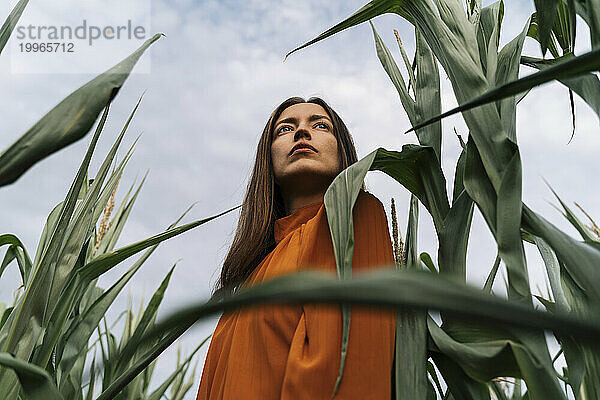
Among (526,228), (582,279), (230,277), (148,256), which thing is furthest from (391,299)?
(230,277)

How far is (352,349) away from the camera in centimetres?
65

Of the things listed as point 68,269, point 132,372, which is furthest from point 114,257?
point 132,372

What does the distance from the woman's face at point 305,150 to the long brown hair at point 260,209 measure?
0.10 ft

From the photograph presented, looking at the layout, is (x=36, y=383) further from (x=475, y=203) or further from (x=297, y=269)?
(x=475, y=203)

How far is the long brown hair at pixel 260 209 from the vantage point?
3.38 feet

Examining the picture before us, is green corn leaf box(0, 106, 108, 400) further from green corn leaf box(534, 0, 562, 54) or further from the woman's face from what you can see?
the woman's face

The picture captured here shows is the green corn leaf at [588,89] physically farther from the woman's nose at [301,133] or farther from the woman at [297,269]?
the woman's nose at [301,133]

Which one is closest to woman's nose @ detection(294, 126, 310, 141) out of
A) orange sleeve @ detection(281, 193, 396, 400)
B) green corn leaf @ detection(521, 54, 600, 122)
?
orange sleeve @ detection(281, 193, 396, 400)

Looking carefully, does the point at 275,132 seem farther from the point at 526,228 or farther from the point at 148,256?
the point at 526,228

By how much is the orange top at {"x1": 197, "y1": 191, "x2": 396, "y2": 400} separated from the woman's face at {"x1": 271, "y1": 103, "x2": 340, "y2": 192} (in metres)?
0.13

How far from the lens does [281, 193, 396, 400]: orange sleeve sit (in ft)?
2.04

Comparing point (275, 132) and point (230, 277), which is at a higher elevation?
point (275, 132)

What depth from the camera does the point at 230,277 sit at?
1.02 m

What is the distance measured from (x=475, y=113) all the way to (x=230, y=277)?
2.03 ft
